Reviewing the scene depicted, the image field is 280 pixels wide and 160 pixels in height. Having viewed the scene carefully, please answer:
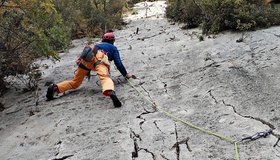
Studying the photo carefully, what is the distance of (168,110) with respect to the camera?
591 cm

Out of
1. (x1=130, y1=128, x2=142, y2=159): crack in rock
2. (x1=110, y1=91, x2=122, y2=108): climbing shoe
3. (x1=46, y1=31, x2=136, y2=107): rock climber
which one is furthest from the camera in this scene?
(x1=46, y1=31, x2=136, y2=107): rock climber

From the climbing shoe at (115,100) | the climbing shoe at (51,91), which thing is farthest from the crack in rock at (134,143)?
the climbing shoe at (51,91)

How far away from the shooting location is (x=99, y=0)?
48.2 feet

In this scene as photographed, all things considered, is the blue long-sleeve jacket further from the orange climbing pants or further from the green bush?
the green bush

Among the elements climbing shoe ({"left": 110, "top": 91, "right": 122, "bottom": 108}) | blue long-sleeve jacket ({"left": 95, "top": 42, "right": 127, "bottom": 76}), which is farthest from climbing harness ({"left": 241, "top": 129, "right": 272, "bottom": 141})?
blue long-sleeve jacket ({"left": 95, "top": 42, "right": 127, "bottom": 76})

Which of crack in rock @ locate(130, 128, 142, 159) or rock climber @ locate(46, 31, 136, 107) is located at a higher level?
rock climber @ locate(46, 31, 136, 107)

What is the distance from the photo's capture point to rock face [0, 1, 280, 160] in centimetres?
479

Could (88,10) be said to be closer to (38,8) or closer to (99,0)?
(99,0)

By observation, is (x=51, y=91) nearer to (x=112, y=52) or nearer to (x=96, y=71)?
(x=96, y=71)

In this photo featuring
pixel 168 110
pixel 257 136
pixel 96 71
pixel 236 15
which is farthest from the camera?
pixel 236 15

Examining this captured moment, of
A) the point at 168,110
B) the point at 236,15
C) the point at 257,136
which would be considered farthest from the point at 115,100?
the point at 236,15

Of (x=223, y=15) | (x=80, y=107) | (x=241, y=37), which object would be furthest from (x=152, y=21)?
(x=80, y=107)

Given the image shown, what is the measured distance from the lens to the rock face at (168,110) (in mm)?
4789

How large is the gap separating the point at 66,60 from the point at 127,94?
12.1ft
